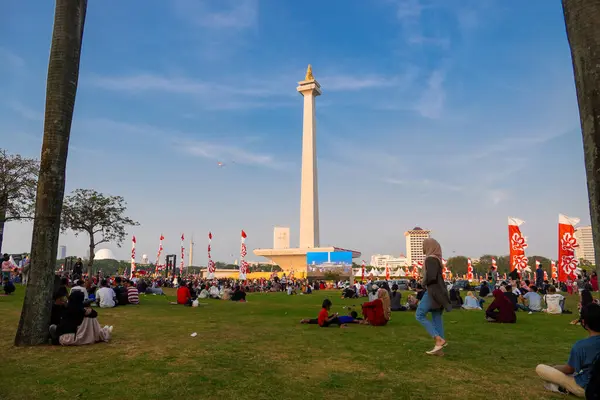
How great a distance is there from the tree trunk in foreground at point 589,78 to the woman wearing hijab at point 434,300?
363cm

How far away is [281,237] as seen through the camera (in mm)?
96125

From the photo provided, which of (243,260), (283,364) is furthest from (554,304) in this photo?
(243,260)

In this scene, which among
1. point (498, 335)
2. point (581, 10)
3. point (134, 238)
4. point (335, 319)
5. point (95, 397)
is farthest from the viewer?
point (134, 238)

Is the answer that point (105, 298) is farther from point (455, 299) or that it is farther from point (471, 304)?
point (471, 304)

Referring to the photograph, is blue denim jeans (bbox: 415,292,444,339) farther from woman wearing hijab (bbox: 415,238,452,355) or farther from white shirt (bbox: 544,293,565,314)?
white shirt (bbox: 544,293,565,314)

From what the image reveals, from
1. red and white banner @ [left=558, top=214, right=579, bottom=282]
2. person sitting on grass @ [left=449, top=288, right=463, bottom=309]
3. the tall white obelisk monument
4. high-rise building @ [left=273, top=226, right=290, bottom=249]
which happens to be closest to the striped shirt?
person sitting on grass @ [left=449, top=288, right=463, bottom=309]

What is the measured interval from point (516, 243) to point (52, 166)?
28.4 metres

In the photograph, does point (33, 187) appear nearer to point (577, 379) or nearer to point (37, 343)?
point (37, 343)

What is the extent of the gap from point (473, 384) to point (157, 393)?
12.9 feet

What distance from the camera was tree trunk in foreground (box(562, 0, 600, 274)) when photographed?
3.82 meters

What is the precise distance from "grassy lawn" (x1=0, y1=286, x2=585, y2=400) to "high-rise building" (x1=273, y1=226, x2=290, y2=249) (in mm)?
85178

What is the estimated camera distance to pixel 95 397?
4645 millimetres

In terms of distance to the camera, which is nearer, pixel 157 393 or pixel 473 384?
pixel 157 393

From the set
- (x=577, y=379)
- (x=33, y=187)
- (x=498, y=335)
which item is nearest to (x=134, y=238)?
(x=33, y=187)
